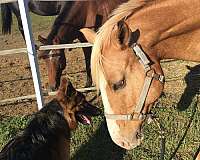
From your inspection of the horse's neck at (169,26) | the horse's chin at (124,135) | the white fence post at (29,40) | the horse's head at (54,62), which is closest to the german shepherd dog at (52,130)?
the horse's chin at (124,135)

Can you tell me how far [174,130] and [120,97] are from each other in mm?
1878

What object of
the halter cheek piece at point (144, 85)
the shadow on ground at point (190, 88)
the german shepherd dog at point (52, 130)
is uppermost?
the halter cheek piece at point (144, 85)

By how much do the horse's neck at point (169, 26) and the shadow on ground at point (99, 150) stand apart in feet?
5.21

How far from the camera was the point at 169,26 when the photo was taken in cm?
271

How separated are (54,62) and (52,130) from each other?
1.97 meters

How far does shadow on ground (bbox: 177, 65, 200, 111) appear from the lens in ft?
16.4

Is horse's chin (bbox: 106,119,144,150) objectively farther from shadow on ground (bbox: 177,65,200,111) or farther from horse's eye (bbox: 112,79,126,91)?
shadow on ground (bbox: 177,65,200,111)

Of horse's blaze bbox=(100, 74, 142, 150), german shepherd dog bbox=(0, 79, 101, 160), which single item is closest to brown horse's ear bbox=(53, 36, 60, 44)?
german shepherd dog bbox=(0, 79, 101, 160)

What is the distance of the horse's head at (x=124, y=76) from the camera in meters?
2.60

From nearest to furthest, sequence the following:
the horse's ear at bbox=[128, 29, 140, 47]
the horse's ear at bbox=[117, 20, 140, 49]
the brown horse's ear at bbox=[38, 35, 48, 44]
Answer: the horse's ear at bbox=[117, 20, 140, 49] < the horse's ear at bbox=[128, 29, 140, 47] < the brown horse's ear at bbox=[38, 35, 48, 44]

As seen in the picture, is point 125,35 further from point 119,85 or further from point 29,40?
point 29,40

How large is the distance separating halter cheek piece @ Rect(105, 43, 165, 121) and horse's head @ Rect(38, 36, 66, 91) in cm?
253

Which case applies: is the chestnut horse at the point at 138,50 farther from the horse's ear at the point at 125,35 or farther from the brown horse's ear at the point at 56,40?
the brown horse's ear at the point at 56,40

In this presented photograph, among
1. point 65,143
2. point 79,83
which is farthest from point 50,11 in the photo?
point 65,143
